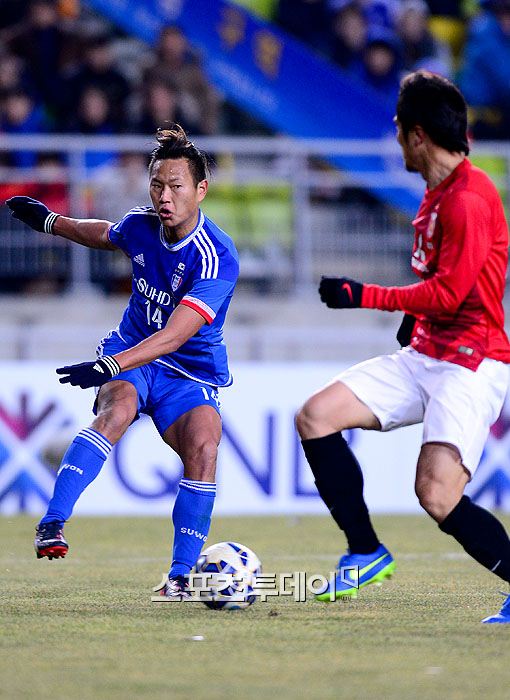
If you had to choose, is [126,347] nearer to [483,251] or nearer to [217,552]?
[217,552]

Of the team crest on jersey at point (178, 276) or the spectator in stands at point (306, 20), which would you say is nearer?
the team crest on jersey at point (178, 276)

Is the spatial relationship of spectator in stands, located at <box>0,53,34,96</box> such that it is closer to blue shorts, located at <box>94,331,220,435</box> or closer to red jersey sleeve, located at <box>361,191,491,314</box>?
blue shorts, located at <box>94,331,220,435</box>

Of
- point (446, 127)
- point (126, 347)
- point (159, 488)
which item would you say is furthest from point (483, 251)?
point (159, 488)

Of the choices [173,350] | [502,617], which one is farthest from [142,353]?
[502,617]

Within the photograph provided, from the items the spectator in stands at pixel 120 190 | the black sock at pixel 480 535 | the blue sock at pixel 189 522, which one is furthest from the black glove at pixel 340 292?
the spectator in stands at pixel 120 190

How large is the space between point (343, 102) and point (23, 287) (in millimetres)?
3848

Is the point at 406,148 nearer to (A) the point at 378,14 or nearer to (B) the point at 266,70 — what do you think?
(B) the point at 266,70

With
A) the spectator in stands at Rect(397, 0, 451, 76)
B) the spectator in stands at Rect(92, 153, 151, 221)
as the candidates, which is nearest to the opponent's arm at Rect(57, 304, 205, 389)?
the spectator in stands at Rect(92, 153, 151, 221)

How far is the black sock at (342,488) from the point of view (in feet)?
19.0

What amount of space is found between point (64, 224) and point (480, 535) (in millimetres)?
2620

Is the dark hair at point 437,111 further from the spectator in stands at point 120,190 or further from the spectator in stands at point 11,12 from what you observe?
the spectator in stands at point 11,12

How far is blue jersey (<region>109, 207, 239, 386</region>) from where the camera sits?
6320 mm

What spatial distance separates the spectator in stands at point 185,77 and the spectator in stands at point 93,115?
46cm

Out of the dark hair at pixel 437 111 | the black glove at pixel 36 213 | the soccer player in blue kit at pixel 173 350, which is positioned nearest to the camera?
the dark hair at pixel 437 111
